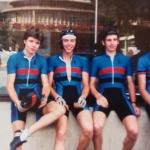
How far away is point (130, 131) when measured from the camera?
171 inches

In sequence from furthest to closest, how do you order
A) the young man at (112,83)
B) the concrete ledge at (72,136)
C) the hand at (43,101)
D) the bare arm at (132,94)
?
the concrete ledge at (72,136)
the bare arm at (132,94)
the young man at (112,83)
the hand at (43,101)

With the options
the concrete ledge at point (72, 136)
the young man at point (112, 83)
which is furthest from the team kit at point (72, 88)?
the concrete ledge at point (72, 136)

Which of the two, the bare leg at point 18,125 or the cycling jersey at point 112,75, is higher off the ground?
the cycling jersey at point 112,75

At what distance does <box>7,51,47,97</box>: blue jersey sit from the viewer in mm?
4488

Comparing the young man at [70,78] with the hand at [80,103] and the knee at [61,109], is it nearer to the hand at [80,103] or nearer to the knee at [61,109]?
the hand at [80,103]

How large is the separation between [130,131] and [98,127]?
0.37 meters

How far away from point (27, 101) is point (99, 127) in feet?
2.85

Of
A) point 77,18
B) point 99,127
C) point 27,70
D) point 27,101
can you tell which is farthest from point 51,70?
point 77,18

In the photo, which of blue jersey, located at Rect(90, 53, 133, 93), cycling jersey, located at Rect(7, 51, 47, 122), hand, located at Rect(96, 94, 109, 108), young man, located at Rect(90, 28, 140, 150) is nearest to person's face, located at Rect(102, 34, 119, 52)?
young man, located at Rect(90, 28, 140, 150)

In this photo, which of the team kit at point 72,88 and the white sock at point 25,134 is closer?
the white sock at point 25,134

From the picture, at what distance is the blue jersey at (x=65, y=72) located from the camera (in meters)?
4.67

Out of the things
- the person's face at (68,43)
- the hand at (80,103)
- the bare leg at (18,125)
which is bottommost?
the bare leg at (18,125)

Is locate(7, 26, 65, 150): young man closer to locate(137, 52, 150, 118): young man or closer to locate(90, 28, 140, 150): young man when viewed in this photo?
locate(90, 28, 140, 150): young man

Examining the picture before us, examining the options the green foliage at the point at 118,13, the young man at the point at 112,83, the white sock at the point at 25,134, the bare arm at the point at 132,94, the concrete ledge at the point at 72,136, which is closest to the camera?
the white sock at the point at 25,134
